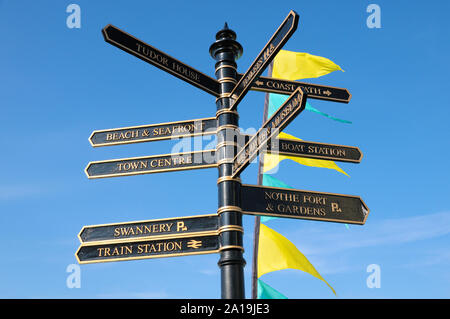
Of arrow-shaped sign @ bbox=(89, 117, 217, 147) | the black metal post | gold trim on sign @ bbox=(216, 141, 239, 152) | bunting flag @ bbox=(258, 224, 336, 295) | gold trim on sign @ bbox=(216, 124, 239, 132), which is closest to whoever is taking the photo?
the black metal post

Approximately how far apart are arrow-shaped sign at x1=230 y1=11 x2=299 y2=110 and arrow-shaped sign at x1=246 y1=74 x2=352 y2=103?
787mm

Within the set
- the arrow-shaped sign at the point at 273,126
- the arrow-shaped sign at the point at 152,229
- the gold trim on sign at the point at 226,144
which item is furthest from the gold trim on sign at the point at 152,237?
the gold trim on sign at the point at 226,144

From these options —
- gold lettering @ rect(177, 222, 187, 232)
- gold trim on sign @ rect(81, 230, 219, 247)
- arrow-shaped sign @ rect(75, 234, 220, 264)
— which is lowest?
arrow-shaped sign @ rect(75, 234, 220, 264)

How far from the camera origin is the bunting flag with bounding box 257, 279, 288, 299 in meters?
7.51

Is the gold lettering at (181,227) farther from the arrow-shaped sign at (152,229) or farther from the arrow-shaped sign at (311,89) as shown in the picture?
the arrow-shaped sign at (311,89)

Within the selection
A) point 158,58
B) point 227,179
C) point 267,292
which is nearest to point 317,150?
point 227,179

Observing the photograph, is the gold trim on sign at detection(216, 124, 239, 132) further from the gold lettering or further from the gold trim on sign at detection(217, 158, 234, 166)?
the gold lettering

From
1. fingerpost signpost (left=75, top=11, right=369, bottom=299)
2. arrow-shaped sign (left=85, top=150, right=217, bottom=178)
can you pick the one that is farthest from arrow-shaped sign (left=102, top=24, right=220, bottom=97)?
arrow-shaped sign (left=85, top=150, right=217, bottom=178)

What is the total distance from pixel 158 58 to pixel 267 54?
1.44 metres

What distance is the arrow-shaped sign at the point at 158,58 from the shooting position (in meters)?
5.34
